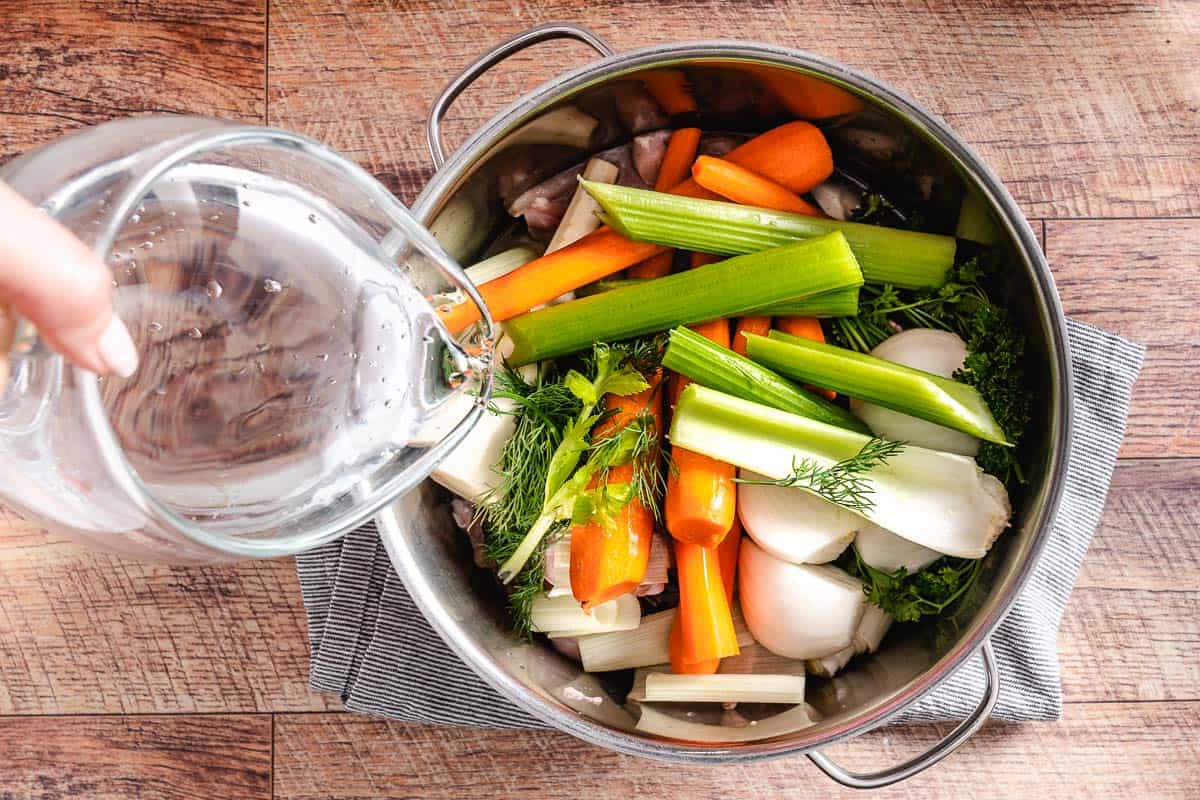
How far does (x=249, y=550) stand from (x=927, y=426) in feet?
2.18

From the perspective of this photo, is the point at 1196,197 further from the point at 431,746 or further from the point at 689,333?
the point at 431,746

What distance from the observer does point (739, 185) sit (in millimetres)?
980

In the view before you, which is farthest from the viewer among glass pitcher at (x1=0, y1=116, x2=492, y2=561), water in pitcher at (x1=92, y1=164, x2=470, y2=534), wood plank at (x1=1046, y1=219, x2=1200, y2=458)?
wood plank at (x1=1046, y1=219, x2=1200, y2=458)

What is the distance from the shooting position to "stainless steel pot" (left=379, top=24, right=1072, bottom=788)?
848 mm

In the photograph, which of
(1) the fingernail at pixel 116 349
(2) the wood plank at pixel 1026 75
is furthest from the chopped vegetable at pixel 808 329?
(1) the fingernail at pixel 116 349

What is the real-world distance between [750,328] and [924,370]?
19 cm

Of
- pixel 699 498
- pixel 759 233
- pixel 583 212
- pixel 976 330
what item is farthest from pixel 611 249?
pixel 976 330

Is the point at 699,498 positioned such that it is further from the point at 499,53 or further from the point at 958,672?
the point at 499,53

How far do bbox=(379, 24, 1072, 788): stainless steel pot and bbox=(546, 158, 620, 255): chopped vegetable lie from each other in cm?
9

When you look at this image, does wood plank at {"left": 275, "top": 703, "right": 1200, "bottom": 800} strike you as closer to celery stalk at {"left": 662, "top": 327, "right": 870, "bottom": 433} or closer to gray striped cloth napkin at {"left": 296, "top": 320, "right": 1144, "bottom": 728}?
gray striped cloth napkin at {"left": 296, "top": 320, "right": 1144, "bottom": 728}

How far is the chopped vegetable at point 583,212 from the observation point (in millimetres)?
1000

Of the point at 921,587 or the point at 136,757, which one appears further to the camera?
the point at 136,757

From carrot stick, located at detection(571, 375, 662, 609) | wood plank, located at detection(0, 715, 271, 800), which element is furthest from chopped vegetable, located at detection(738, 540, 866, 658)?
wood plank, located at detection(0, 715, 271, 800)

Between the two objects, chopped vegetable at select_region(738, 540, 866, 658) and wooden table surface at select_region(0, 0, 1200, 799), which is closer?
chopped vegetable at select_region(738, 540, 866, 658)
